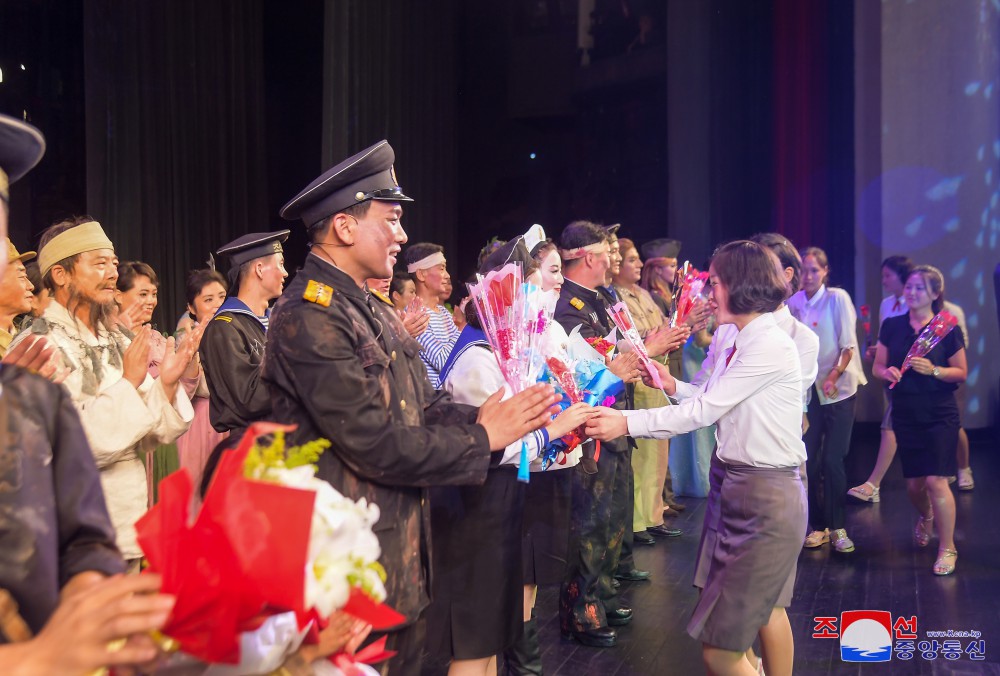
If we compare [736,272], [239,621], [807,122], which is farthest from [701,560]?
[807,122]

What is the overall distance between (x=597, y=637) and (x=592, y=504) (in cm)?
55

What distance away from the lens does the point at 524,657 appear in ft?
10.6

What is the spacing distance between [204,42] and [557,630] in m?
5.62

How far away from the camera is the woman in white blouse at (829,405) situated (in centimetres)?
509

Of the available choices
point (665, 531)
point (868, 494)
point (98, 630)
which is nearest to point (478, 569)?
point (98, 630)

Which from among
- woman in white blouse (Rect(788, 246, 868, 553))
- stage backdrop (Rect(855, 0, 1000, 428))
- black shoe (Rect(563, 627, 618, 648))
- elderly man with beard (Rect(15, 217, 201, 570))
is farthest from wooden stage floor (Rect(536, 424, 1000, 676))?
stage backdrop (Rect(855, 0, 1000, 428))

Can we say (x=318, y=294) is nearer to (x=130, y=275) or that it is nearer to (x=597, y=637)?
(x=597, y=637)

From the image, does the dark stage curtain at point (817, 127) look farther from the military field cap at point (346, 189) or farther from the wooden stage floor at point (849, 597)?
the military field cap at point (346, 189)

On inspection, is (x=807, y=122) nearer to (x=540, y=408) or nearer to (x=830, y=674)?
(x=830, y=674)

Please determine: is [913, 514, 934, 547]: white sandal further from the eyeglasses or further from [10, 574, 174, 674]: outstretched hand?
[10, 574, 174, 674]: outstretched hand

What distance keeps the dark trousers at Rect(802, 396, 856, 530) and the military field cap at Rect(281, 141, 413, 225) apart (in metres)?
3.74

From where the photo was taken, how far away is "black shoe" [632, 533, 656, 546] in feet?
17.6

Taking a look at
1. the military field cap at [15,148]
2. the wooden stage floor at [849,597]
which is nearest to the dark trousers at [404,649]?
the military field cap at [15,148]

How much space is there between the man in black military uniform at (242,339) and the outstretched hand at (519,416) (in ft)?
4.19
